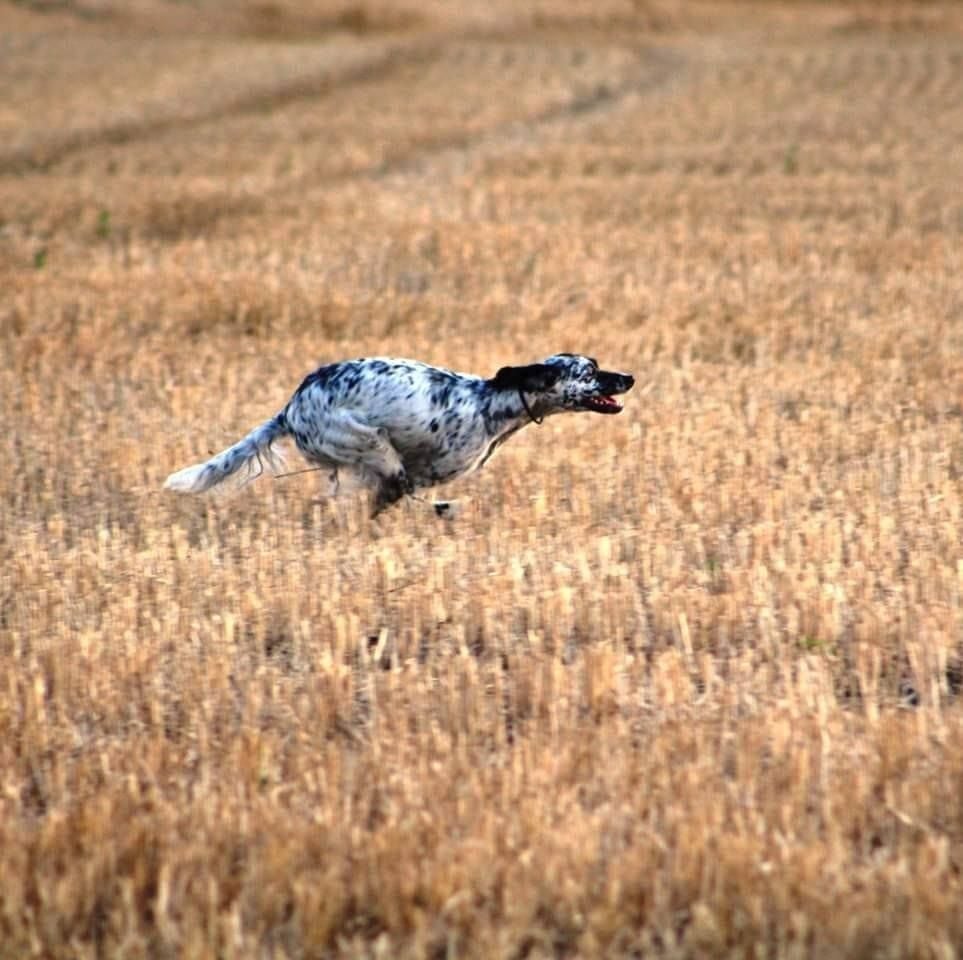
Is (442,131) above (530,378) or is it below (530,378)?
above

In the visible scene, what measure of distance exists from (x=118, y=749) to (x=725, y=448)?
4.32 m

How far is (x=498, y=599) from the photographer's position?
595 cm

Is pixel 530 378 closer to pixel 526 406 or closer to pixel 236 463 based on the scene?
pixel 526 406

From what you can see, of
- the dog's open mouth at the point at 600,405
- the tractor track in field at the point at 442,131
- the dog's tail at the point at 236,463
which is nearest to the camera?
the dog's open mouth at the point at 600,405

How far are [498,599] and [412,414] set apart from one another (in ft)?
4.45

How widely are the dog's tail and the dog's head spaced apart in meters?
1.01

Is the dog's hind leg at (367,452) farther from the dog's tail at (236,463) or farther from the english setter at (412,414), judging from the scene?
the dog's tail at (236,463)

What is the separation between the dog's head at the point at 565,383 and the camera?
23.1 feet

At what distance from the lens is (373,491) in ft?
23.8

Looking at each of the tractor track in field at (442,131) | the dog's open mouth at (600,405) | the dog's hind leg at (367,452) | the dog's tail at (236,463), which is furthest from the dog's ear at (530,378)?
the tractor track in field at (442,131)

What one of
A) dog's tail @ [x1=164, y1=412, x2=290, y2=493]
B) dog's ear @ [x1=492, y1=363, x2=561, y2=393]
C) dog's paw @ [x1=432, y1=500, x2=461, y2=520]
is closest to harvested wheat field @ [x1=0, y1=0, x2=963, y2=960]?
dog's paw @ [x1=432, y1=500, x2=461, y2=520]

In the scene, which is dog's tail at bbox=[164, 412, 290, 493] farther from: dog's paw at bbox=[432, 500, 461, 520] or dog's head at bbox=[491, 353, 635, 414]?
dog's head at bbox=[491, 353, 635, 414]

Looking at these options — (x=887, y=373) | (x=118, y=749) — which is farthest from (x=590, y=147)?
(x=118, y=749)

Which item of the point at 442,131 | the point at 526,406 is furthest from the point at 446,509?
the point at 442,131
